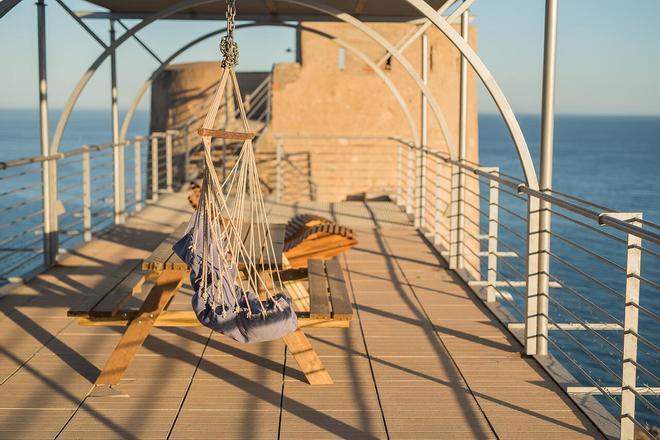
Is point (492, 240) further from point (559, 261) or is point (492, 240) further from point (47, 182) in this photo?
point (47, 182)

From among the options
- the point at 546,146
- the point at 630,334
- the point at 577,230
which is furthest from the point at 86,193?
the point at 577,230

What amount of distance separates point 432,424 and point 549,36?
2.02 meters

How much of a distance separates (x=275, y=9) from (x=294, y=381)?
501 centimetres

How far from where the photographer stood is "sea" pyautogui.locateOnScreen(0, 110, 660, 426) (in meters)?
6.11

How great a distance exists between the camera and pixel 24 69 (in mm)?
72000

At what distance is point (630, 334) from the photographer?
3729mm

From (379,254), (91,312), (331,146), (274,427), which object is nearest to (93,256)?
(379,254)

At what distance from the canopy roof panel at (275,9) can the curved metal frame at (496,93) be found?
2232 millimetres

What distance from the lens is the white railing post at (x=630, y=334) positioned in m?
3.65

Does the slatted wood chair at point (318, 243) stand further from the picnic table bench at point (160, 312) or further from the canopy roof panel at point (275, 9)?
the canopy roof panel at point (275, 9)

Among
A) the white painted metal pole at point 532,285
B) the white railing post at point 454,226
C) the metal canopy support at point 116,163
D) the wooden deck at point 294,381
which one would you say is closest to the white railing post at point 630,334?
the wooden deck at point 294,381

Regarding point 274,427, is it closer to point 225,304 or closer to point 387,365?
point 225,304

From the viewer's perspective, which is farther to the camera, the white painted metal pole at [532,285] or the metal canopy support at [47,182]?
the metal canopy support at [47,182]

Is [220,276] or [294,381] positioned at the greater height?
[220,276]
